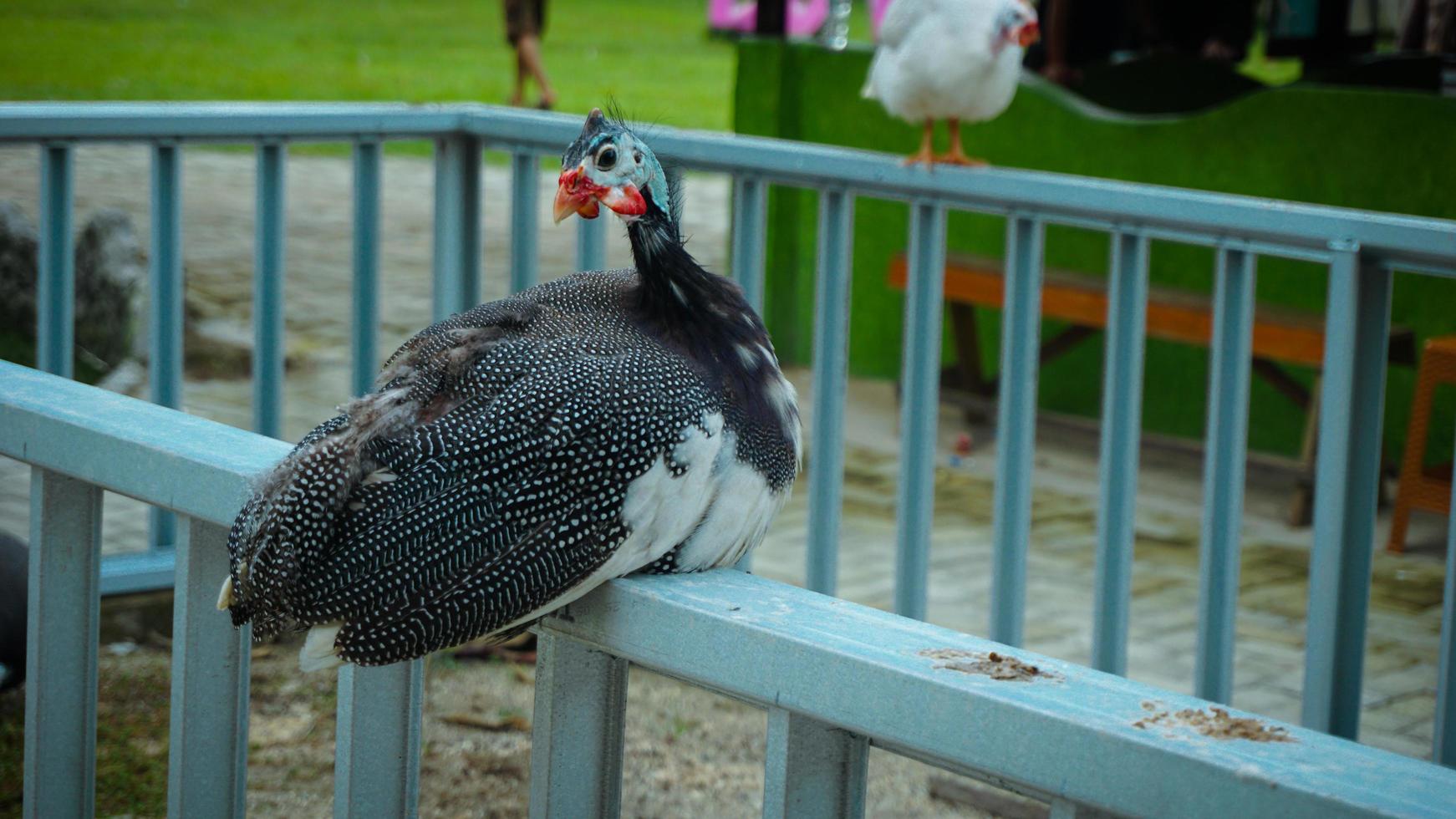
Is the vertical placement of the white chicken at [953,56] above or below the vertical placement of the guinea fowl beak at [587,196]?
above

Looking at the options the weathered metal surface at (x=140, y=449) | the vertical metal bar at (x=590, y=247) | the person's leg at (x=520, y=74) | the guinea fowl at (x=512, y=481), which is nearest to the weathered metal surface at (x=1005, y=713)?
the guinea fowl at (x=512, y=481)

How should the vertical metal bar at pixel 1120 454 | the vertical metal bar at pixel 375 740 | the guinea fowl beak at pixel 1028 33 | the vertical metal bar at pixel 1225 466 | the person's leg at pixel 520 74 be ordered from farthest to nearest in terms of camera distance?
the person's leg at pixel 520 74 → the guinea fowl beak at pixel 1028 33 → the vertical metal bar at pixel 1120 454 → the vertical metal bar at pixel 1225 466 → the vertical metal bar at pixel 375 740

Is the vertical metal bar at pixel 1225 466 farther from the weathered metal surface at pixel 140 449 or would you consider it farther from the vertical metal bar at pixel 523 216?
the weathered metal surface at pixel 140 449

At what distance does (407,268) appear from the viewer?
423 inches

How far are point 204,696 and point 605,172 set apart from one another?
2.33ft

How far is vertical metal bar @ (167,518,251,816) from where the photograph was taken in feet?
5.68

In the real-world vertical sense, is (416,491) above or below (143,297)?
above

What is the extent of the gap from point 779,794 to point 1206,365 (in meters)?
6.28

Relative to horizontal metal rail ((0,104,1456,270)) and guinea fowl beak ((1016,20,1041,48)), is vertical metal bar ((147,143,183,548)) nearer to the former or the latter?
horizontal metal rail ((0,104,1456,270))

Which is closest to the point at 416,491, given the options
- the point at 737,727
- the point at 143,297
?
the point at 737,727

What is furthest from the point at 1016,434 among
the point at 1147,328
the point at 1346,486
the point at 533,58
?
the point at 533,58

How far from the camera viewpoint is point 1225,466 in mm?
3430

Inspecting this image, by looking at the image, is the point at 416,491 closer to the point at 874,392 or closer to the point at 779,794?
the point at 779,794

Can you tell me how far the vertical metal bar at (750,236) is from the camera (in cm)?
415
